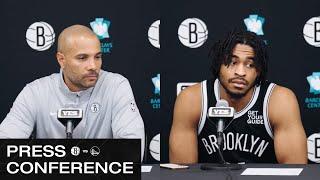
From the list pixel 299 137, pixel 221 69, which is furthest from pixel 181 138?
pixel 299 137

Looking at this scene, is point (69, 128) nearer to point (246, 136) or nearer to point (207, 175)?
point (207, 175)

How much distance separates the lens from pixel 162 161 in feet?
12.5

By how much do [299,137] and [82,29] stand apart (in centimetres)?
157

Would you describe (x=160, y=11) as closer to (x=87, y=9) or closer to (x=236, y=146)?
(x=87, y=9)

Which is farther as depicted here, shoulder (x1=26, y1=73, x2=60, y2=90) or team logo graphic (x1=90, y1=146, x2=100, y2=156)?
shoulder (x1=26, y1=73, x2=60, y2=90)

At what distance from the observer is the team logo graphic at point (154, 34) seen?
3792 mm

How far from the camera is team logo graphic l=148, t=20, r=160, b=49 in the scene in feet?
12.4

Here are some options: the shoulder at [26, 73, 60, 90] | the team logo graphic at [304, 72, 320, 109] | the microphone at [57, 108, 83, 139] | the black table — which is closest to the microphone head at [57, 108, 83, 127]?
the microphone at [57, 108, 83, 139]

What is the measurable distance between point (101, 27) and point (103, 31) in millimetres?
30

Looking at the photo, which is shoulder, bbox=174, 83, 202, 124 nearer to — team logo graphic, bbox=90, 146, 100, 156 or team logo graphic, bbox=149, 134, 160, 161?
team logo graphic, bbox=149, 134, 160, 161

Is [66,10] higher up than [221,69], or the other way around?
[66,10]

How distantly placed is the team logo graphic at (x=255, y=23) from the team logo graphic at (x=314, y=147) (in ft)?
2.48

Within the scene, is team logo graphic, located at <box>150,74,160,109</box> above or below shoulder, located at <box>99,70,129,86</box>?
below

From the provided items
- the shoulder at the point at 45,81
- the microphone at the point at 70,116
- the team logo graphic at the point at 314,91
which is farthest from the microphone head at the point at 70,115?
the team logo graphic at the point at 314,91
